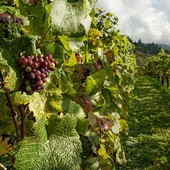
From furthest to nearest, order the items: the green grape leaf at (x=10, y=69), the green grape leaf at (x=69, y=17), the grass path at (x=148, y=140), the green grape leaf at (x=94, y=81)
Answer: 1. the grass path at (x=148, y=140)
2. the green grape leaf at (x=94, y=81)
3. the green grape leaf at (x=69, y=17)
4. the green grape leaf at (x=10, y=69)

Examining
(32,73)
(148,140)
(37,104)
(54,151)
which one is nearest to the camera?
(32,73)

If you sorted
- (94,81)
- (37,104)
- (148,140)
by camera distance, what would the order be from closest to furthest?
(37,104)
(94,81)
(148,140)

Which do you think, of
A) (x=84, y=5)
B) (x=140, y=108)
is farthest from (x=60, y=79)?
(x=140, y=108)

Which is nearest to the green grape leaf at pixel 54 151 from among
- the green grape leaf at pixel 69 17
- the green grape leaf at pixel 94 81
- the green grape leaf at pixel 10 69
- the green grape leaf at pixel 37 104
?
the green grape leaf at pixel 37 104

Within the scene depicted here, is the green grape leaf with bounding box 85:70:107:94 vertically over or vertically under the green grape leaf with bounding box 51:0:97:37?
under

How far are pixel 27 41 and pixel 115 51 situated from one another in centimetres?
271

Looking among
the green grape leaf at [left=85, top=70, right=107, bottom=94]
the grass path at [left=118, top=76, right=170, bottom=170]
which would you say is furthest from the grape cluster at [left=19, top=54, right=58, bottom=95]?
the grass path at [left=118, top=76, right=170, bottom=170]

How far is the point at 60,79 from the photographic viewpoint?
75.4 inches

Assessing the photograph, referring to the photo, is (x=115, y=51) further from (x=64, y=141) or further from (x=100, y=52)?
(x=64, y=141)

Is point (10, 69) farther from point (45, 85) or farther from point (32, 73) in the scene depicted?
point (45, 85)

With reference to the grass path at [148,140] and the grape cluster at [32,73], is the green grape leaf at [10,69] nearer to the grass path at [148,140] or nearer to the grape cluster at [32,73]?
the grape cluster at [32,73]

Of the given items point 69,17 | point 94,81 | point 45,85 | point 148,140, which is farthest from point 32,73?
point 148,140

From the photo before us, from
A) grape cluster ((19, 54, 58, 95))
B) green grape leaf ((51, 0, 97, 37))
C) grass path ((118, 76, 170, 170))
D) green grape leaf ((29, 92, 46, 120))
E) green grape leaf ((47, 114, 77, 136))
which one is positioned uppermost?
green grape leaf ((51, 0, 97, 37))

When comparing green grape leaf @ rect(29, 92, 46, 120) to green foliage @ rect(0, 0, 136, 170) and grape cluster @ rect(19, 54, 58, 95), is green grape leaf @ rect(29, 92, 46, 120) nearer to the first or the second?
green foliage @ rect(0, 0, 136, 170)
